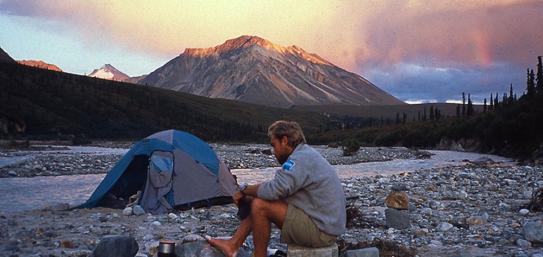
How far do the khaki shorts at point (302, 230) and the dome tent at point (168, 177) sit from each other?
23.1 ft

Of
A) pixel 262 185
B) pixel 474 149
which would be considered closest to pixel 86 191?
pixel 262 185

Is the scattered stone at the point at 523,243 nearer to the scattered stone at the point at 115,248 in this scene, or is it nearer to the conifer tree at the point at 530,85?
the scattered stone at the point at 115,248

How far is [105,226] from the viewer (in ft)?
35.1

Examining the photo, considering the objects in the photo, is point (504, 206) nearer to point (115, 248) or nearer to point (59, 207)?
point (115, 248)

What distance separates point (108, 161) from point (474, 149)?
1680 inches

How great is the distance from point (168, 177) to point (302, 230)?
7.60 metres

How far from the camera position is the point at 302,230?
6254 mm

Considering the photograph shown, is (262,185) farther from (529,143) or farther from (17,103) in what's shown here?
(17,103)

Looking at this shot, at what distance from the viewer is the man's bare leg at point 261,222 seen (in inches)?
247

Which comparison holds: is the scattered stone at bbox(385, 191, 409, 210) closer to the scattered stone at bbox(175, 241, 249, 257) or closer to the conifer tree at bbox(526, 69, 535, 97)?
the scattered stone at bbox(175, 241, 249, 257)

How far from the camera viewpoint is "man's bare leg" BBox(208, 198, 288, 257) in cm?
626

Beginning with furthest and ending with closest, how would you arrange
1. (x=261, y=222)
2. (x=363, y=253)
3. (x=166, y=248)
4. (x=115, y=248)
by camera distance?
1. (x=115, y=248)
2. (x=363, y=253)
3. (x=166, y=248)
4. (x=261, y=222)

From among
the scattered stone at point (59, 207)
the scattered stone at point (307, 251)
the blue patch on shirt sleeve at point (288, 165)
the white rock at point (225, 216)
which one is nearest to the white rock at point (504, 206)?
the white rock at point (225, 216)

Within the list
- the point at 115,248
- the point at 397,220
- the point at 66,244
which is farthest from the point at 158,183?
the point at 115,248
